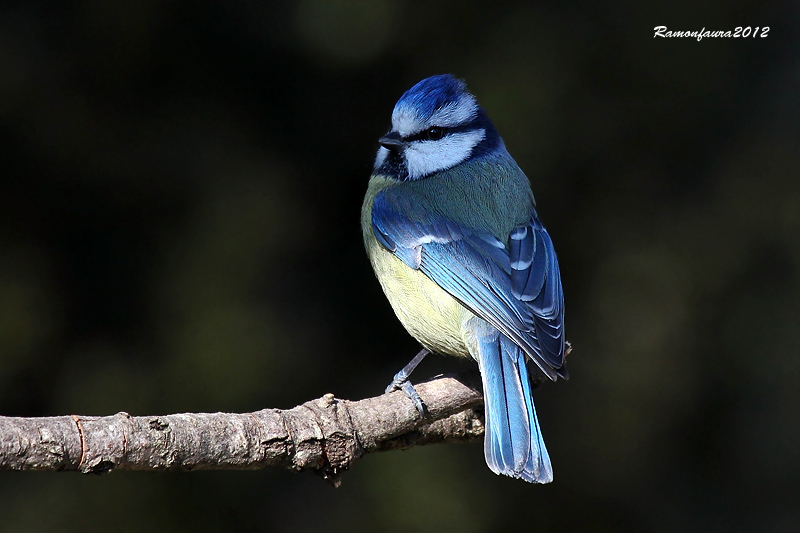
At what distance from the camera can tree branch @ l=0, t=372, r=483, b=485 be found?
1628 millimetres

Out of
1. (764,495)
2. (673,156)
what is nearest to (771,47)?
(673,156)

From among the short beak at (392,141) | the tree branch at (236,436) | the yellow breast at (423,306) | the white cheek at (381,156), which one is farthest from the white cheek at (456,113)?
the tree branch at (236,436)

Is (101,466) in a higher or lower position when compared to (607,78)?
lower

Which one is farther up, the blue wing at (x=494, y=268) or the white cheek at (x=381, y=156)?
the white cheek at (x=381, y=156)

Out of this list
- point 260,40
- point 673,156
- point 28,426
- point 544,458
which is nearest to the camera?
point 28,426

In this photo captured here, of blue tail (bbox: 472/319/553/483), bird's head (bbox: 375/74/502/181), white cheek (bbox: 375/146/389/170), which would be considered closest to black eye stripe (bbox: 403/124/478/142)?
bird's head (bbox: 375/74/502/181)

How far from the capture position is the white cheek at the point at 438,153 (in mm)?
2865

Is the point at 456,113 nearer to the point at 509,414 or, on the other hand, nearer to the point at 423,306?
the point at 423,306

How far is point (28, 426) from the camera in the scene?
162 centimetres

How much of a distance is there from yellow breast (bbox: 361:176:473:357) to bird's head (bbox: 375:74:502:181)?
0.31 meters

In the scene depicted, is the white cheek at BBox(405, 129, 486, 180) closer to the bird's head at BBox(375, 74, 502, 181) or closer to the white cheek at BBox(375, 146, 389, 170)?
the bird's head at BBox(375, 74, 502, 181)

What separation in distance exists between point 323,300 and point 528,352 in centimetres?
136

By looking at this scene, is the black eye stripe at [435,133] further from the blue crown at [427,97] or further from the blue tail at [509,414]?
the blue tail at [509,414]

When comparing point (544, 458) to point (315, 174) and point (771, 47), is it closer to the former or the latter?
point (315, 174)
